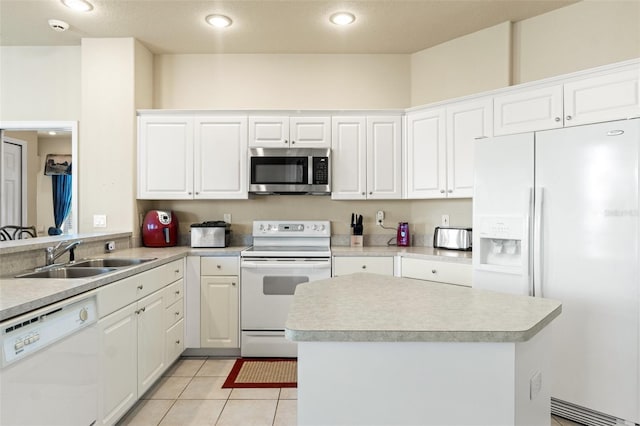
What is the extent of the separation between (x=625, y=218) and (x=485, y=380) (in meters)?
1.45

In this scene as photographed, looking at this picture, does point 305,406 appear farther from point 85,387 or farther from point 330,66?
point 330,66

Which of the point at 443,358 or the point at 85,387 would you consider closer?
the point at 443,358

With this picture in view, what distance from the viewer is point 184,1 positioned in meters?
2.72

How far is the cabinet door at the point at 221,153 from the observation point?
11.1ft

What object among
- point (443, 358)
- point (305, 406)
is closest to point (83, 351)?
point (305, 406)

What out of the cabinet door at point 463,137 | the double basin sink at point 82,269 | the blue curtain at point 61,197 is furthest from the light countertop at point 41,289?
the blue curtain at point 61,197

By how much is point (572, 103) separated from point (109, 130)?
3.59 m

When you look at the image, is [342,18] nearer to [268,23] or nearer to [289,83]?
[268,23]

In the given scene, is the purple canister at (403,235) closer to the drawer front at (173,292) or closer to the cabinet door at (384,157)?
the cabinet door at (384,157)

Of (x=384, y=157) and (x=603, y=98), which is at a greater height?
(x=603, y=98)

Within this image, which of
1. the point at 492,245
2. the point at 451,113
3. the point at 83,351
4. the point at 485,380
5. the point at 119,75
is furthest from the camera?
the point at 119,75

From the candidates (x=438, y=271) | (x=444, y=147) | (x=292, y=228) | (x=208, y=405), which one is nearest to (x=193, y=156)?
(x=292, y=228)

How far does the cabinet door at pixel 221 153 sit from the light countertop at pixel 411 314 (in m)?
2.03

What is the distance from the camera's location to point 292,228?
11.6 feet
